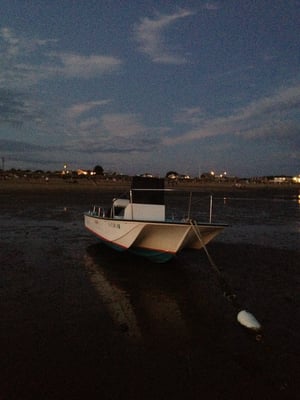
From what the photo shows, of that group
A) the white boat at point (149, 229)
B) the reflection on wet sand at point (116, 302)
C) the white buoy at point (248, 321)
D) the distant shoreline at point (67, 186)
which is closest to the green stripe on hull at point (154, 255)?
the white boat at point (149, 229)

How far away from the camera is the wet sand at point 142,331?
4523 millimetres

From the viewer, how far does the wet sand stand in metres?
4.52

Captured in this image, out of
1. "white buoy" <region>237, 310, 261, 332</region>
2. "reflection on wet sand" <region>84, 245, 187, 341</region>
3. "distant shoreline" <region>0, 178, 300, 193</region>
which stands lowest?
"reflection on wet sand" <region>84, 245, 187, 341</region>

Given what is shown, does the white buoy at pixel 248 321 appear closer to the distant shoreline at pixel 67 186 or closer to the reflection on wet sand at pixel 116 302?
the reflection on wet sand at pixel 116 302

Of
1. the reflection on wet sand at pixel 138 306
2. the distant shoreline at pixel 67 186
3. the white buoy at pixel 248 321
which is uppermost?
the distant shoreline at pixel 67 186

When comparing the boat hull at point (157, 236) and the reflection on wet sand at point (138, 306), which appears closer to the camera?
the reflection on wet sand at point (138, 306)

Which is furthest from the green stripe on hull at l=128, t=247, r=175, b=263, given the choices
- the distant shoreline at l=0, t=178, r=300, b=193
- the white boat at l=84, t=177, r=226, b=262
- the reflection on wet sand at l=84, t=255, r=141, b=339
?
the distant shoreline at l=0, t=178, r=300, b=193

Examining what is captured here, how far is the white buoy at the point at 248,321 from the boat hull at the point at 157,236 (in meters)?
3.36

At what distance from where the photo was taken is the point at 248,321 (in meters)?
6.19

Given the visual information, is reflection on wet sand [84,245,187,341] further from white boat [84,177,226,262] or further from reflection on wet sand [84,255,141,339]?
white boat [84,177,226,262]

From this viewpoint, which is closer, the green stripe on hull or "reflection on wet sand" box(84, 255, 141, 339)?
"reflection on wet sand" box(84, 255, 141, 339)

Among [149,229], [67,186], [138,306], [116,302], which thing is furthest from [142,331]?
[67,186]

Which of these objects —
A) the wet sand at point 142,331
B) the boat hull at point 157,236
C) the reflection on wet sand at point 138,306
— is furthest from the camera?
the boat hull at point 157,236

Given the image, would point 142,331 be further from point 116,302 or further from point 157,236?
point 157,236
